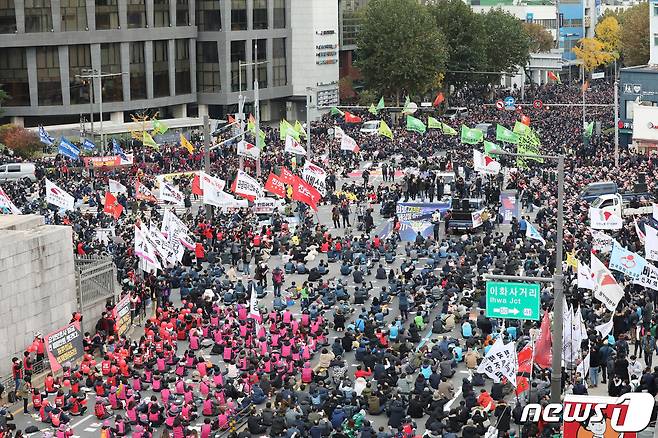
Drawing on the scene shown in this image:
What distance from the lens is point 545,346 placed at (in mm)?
37375

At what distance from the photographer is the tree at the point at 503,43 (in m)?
127

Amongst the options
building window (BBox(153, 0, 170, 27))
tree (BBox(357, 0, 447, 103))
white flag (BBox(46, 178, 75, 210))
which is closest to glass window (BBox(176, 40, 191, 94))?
building window (BBox(153, 0, 170, 27))

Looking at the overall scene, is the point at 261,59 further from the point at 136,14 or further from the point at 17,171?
the point at 17,171

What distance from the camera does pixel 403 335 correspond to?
45.3m

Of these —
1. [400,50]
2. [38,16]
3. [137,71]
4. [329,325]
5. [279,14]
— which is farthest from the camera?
[279,14]

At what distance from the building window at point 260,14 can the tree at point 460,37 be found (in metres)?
17.9

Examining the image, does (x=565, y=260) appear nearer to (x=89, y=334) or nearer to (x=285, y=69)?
(x=89, y=334)

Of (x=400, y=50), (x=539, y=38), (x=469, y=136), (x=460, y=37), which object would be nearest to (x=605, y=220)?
(x=469, y=136)

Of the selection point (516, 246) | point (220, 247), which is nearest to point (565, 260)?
point (516, 246)

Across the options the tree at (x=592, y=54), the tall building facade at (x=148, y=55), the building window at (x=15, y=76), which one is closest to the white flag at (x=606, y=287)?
the tall building facade at (x=148, y=55)

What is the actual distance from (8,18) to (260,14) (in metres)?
22.1

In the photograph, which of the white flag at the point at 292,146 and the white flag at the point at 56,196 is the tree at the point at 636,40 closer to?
the white flag at the point at 292,146

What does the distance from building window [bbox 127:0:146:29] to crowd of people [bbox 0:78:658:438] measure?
29165 mm

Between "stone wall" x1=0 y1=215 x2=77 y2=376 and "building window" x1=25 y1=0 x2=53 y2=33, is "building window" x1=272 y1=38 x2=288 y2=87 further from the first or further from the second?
"stone wall" x1=0 y1=215 x2=77 y2=376
